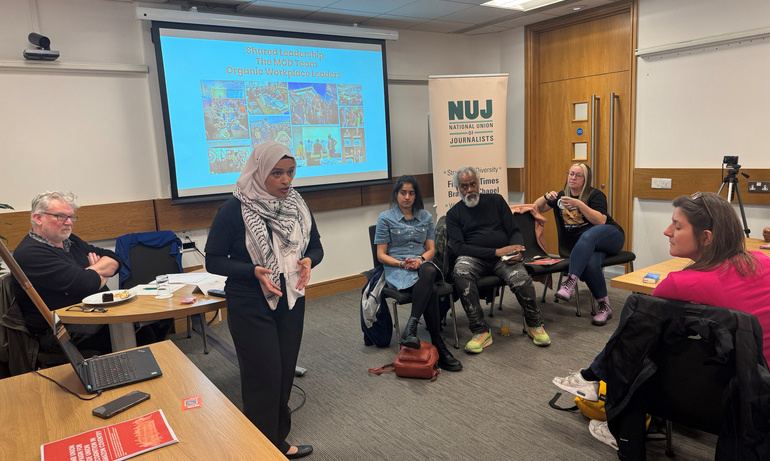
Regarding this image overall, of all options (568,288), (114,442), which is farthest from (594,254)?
(114,442)

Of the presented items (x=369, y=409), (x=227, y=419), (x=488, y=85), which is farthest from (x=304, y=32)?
(x=227, y=419)

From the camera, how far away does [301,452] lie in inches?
98.0

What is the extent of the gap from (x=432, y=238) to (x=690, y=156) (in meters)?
2.69

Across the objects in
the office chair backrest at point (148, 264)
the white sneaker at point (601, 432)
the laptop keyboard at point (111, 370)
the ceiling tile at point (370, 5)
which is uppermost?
the ceiling tile at point (370, 5)

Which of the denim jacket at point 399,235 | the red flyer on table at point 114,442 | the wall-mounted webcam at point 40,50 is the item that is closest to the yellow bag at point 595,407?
the denim jacket at point 399,235

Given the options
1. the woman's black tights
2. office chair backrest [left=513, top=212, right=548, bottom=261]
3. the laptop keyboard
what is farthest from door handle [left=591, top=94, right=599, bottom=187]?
the laptop keyboard

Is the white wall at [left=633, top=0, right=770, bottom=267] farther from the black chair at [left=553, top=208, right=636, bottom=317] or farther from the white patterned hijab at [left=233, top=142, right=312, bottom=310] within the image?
the white patterned hijab at [left=233, top=142, right=312, bottom=310]

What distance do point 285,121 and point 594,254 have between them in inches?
116

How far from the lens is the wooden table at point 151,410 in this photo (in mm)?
1298

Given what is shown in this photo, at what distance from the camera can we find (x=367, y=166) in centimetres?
536

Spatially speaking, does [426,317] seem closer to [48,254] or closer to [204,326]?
[204,326]

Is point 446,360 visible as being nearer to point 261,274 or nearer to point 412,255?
point 412,255

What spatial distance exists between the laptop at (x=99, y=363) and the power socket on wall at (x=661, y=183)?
15.3 ft

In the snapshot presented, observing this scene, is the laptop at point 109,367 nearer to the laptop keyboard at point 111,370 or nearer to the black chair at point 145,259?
the laptop keyboard at point 111,370
